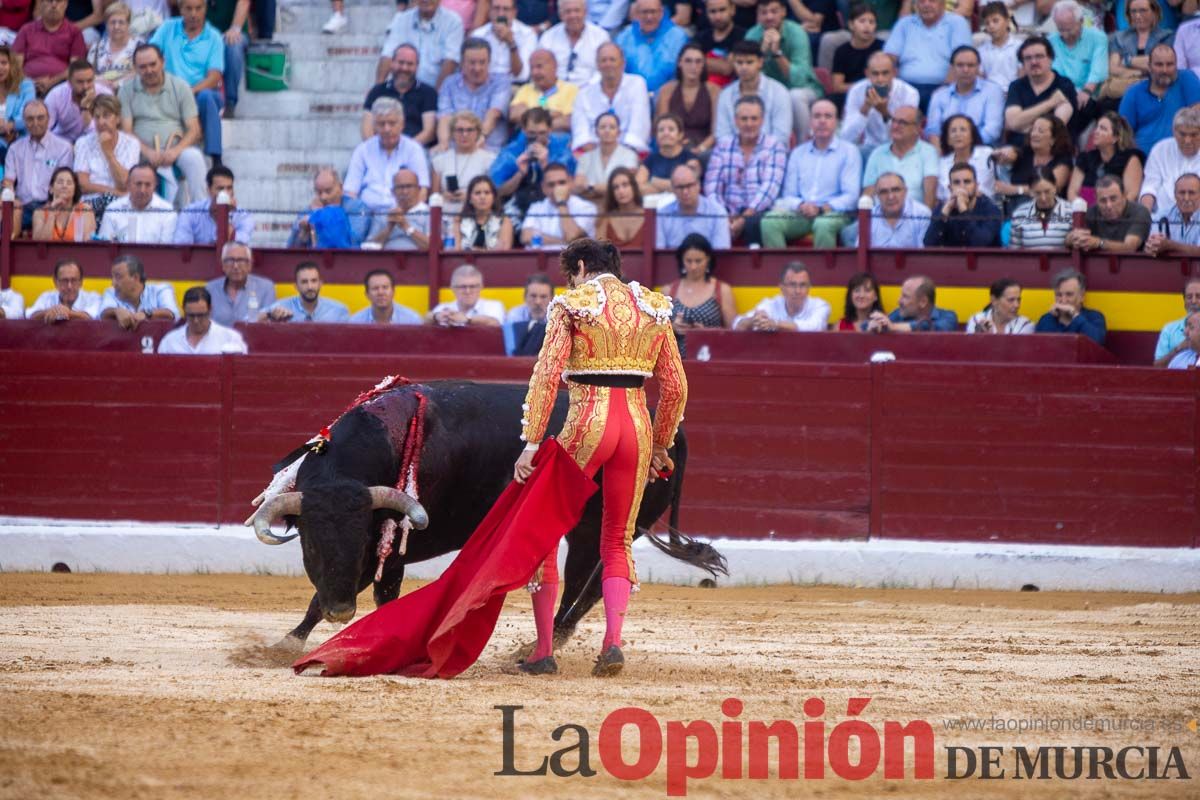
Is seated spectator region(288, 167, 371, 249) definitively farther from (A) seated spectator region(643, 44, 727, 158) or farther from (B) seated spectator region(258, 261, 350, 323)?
(A) seated spectator region(643, 44, 727, 158)

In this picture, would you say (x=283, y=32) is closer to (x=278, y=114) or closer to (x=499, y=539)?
(x=278, y=114)

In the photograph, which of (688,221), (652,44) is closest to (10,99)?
(652,44)

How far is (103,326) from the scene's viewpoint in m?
8.96

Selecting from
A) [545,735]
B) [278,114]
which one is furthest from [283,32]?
[545,735]

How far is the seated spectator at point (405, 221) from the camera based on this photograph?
9.38m

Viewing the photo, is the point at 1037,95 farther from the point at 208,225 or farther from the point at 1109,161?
the point at 208,225

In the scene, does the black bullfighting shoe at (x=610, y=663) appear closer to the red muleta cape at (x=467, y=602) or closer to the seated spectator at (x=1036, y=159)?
the red muleta cape at (x=467, y=602)

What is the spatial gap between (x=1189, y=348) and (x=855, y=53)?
9.61 ft

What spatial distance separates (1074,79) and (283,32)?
5653mm

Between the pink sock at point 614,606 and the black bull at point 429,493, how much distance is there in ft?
1.42

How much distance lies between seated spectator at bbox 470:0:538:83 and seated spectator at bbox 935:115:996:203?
2.86 meters

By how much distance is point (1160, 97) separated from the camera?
29.6ft

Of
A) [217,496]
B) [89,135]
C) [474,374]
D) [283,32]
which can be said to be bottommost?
[217,496]

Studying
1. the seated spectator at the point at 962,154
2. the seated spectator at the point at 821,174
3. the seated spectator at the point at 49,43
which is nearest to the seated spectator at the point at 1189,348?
the seated spectator at the point at 962,154
